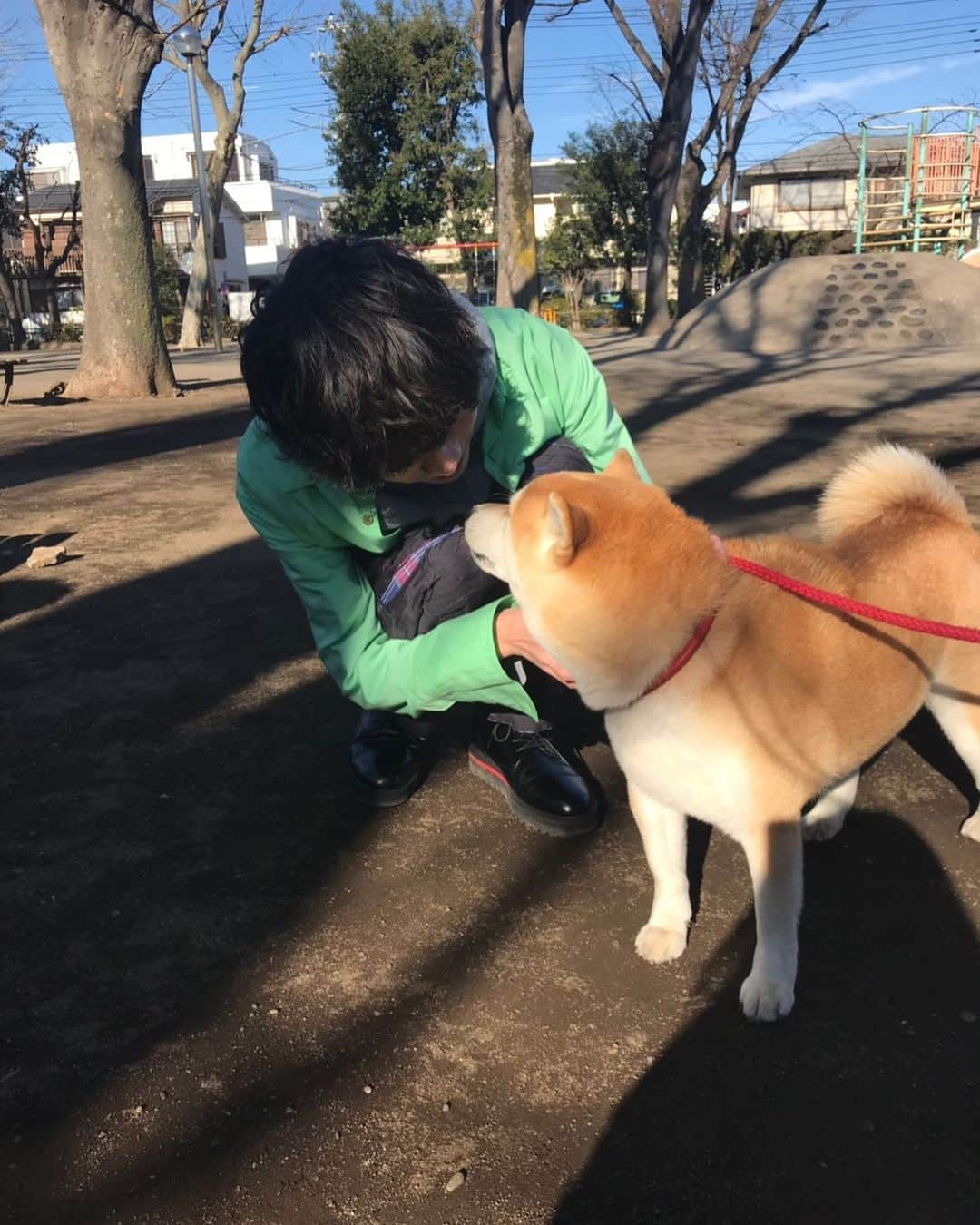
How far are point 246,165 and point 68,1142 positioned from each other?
76774 mm

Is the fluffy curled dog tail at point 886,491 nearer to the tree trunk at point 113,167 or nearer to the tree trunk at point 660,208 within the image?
the tree trunk at point 113,167

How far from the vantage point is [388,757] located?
2.52 metres

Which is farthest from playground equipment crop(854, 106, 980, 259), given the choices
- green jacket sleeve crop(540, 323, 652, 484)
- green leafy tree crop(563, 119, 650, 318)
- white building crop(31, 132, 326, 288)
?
white building crop(31, 132, 326, 288)

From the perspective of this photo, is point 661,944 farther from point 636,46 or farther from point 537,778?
point 636,46

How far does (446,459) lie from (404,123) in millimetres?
32625

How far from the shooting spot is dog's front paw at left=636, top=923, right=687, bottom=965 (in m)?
1.85

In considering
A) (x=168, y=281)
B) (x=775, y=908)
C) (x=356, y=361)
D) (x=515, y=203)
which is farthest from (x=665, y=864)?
(x=168, y=281)

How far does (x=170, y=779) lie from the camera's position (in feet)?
8.51

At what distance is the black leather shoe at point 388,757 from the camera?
2.44 metres

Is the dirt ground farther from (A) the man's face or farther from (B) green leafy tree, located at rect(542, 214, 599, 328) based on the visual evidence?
(B) green leafy tree, located at rect(542, 214, 599, 328)

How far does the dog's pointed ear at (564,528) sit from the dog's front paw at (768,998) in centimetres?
82

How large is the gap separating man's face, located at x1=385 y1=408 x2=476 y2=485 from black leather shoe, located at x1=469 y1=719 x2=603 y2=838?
0.75m

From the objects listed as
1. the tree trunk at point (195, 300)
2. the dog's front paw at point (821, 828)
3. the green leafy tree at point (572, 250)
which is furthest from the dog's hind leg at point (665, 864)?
the green leafy tree at point (572, 250)

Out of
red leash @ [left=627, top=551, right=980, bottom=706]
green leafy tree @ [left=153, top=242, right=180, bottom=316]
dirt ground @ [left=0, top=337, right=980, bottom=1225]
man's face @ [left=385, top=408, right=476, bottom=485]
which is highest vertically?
green leafy tree @ [left=153, top=242, right=180, bottom=316]
